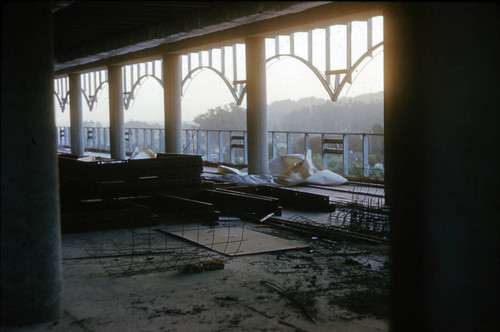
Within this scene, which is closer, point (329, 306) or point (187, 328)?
point (187, 328)

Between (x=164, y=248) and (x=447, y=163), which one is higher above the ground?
(x=447, y=163)

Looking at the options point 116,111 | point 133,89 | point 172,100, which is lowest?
point 116,111

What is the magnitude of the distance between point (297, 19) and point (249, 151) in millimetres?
3999

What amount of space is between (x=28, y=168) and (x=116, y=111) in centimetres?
1844

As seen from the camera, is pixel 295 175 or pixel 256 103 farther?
pixel 256 103

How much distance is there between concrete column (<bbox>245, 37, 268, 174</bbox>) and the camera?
15.0 m

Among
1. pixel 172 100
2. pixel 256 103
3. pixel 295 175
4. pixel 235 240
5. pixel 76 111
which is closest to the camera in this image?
pixel 235 240

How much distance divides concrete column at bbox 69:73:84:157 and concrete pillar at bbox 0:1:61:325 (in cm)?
2233

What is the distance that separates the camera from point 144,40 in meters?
14.7

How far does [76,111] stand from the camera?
2638 cm

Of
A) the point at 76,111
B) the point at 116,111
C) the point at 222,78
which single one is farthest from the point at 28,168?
the point at 76,111

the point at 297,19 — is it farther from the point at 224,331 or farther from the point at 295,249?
the point at 224,331

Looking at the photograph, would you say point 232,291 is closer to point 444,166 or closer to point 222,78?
point 444,166

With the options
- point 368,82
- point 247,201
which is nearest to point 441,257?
point 247,201
